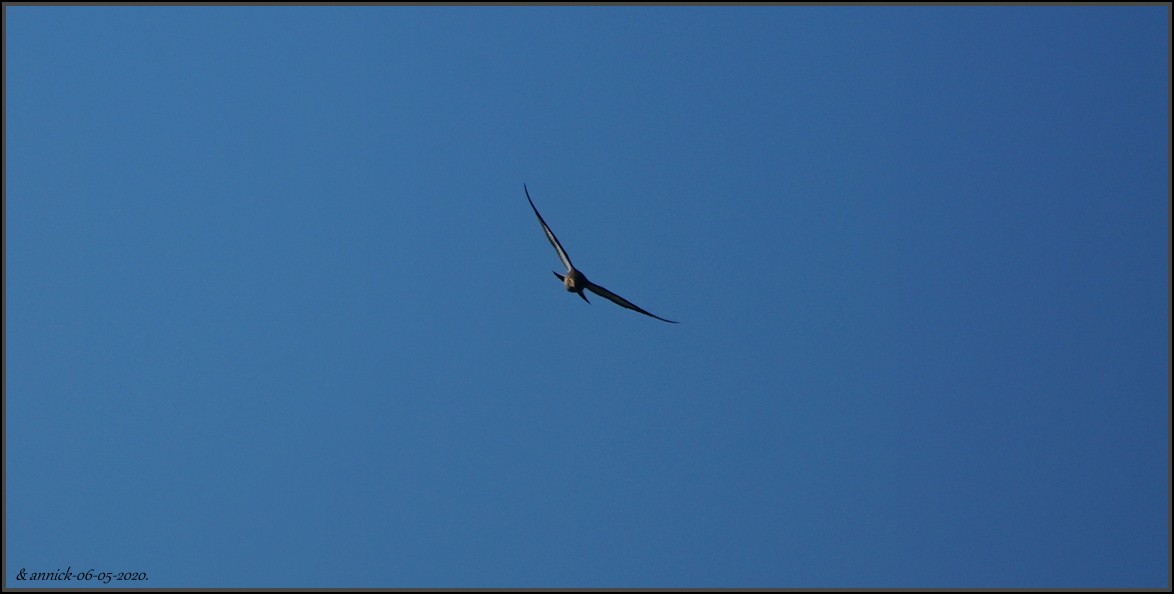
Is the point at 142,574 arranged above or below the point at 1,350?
below

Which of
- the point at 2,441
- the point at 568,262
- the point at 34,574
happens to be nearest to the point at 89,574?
the point at 34,574

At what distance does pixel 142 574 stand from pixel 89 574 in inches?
75.2

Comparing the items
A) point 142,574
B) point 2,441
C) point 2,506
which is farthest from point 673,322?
point 2,441

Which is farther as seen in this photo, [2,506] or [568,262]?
[2,506]

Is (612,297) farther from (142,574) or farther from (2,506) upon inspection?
(2,506)

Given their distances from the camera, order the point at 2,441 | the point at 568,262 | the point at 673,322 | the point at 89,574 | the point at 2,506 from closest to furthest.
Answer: the point at 673,322
the point at 568,262
the point at 89,574
the point at 2,506
the point at 2,441

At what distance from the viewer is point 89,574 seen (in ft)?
135

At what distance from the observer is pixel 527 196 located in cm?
3369

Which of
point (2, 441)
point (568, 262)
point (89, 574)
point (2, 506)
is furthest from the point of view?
point (2, 441)

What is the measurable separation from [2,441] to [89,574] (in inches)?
1129

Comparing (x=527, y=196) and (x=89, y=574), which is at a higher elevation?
(x=527, y=196)

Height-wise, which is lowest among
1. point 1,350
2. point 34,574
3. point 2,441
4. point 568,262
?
point 34,574

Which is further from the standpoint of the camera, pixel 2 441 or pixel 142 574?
pixel 2 441

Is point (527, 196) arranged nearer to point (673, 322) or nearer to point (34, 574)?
point (673, 322)
